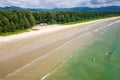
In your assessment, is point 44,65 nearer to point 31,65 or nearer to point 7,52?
point 31,65

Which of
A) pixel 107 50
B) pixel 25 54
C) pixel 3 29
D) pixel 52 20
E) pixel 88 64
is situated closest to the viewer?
pixel 88 64

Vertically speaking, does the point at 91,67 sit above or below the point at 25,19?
below

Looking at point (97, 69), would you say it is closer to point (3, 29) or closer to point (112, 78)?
point (112, 78)

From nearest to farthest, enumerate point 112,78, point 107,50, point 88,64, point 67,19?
point 112,78 → point 88,64 → point 107,50 → point 67,19

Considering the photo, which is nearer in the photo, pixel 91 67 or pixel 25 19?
pixel 91 67

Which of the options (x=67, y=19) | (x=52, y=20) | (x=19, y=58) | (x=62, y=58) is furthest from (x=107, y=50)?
(x=67, y=19)

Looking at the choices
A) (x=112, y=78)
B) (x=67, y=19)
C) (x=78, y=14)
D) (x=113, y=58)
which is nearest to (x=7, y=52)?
(x=113, y=58)

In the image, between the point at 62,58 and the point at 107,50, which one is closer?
the point at 62,58

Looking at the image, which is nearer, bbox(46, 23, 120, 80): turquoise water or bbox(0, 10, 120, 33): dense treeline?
bbox(46, 23, 120, 80): turquoise water

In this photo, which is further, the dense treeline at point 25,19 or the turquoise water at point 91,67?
the dense treeline at point 25,19
